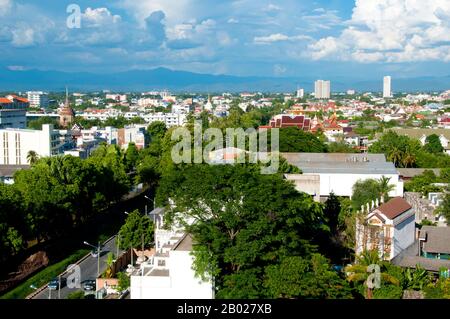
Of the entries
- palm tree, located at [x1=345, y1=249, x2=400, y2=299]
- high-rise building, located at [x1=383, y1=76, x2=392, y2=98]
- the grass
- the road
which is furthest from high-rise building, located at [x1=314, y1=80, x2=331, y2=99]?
palm tree, located at [x1=345, y1=249, x2=400, y2=299]

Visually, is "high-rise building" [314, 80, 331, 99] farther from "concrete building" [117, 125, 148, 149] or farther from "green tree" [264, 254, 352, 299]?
"green tree" [264, 254, 352, 299]

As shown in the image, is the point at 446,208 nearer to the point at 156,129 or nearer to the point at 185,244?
the point at 185,244

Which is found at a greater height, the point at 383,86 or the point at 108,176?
the point at 383,86

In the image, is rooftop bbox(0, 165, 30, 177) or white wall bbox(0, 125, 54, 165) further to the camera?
white wall bbox(0, 125, 54, 165)

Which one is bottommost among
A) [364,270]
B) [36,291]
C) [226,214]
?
[36,291]

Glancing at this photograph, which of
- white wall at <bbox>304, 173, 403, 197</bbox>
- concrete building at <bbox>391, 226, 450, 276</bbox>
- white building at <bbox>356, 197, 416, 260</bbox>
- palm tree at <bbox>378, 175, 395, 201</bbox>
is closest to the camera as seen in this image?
concrete building at <bbox>391, 226, 450, 276</bbox>

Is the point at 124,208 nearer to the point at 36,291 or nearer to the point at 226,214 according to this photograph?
the point at 36,291
